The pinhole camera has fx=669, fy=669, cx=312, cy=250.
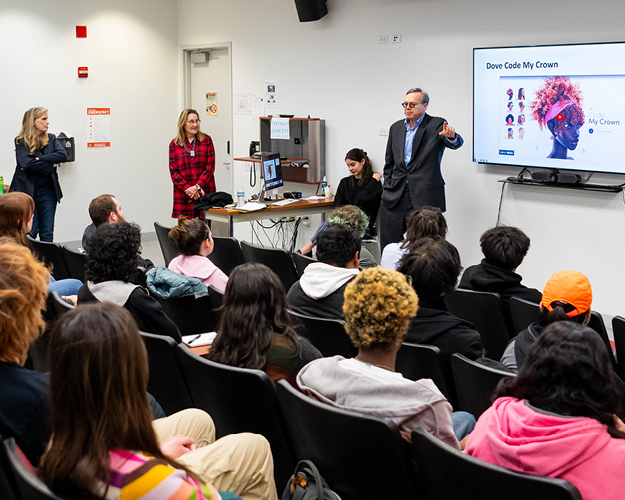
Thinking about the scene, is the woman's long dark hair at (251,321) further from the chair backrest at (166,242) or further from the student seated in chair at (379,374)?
the chair backrest at (166,242)

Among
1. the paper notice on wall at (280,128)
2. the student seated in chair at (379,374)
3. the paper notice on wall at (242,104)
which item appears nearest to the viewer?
the student seated in chair at (379,374)

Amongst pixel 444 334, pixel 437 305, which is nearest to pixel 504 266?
pixel 437 305

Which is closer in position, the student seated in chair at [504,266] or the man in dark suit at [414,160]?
the student seated in chair at [504,266]

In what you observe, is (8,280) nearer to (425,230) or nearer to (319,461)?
(319,461)

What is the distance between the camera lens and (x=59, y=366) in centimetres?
128

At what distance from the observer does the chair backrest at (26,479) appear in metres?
1.31

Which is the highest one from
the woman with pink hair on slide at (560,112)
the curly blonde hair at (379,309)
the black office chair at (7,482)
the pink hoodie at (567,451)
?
the woman with pink hair on slide at (560,112)

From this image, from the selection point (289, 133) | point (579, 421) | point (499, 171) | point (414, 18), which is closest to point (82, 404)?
point (579, 421)

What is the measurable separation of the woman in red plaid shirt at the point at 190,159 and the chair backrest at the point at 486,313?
425cm

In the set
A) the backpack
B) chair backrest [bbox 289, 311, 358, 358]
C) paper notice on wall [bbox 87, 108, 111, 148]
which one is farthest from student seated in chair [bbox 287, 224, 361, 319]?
paper notice on wall [bbox 87, 108, 111, 148]

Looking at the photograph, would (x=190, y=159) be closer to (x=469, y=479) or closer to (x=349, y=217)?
(x=349, y=217)

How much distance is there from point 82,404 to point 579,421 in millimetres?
1038

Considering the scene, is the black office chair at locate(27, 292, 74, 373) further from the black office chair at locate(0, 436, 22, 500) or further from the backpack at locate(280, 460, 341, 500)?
the backpack at locate(280, 460, 341, 500)

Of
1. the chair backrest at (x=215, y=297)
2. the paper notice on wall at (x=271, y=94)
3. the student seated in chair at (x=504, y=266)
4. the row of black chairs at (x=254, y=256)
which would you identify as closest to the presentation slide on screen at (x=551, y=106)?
the student seated in chair at (x=504, y=266)
